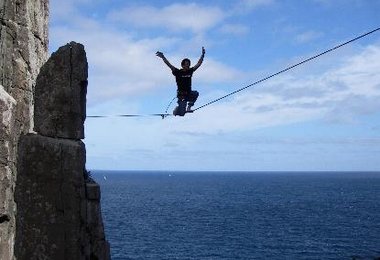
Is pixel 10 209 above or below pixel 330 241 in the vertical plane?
above

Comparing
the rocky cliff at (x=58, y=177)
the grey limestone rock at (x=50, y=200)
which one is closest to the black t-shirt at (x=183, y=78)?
the rocky cliff at (x=58, y=177)

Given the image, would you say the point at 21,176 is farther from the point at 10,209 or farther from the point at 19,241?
the point at 10,209

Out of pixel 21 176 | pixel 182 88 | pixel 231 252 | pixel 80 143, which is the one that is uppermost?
pixel 182 88

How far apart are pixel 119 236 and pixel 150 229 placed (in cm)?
988

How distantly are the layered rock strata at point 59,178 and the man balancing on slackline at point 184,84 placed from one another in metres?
5.56

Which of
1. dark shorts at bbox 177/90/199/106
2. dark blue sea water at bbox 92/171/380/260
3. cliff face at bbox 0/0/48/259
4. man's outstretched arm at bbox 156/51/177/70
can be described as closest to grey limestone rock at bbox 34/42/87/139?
cliff face at bbox 0/0/48/259

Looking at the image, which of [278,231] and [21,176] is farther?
[278,231]

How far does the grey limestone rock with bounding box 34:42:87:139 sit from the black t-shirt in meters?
6.09

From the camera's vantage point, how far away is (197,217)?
372 ft

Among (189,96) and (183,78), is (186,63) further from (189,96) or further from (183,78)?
A: (189,96)

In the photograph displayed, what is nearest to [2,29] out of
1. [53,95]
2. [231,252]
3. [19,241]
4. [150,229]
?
[53,95]

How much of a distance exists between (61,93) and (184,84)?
6.80 metres

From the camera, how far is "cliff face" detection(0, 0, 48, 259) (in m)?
11.9

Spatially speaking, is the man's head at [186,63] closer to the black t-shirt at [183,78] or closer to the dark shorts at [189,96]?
the black t-shirt at [183,78]
